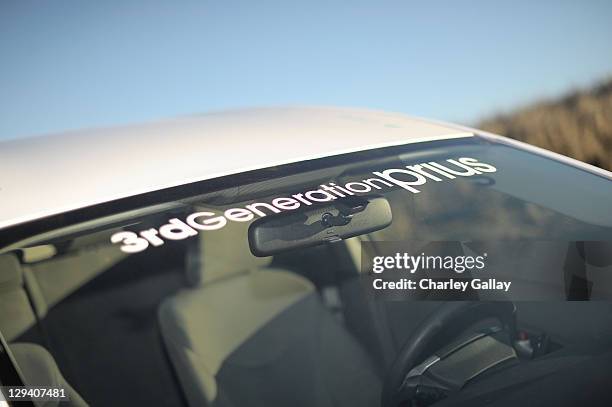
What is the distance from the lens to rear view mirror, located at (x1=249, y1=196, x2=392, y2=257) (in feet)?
5.27

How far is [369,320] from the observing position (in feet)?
6.38

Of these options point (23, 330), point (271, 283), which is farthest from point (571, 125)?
point (23, 330)

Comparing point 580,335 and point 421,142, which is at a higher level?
point 421,142

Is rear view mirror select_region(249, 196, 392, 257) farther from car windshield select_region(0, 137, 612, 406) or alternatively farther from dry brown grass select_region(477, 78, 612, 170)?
dry brown grass select_region(477, 78, 612, 170)

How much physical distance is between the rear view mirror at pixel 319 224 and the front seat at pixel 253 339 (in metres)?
0.11

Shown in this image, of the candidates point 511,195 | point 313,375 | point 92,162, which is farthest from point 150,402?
point 511,195

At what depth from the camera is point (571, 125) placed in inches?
419

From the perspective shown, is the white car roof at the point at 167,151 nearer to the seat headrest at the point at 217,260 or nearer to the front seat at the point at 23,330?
the front seat at the point at 23,330

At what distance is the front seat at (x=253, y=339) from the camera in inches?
66.2

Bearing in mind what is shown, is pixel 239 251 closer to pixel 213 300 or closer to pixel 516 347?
pixel 213 300

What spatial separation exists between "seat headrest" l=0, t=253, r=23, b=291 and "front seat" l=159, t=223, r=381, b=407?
1.42 feet

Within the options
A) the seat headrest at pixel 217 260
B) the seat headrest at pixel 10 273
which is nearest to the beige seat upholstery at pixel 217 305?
the seat headrest at pixel 217 260

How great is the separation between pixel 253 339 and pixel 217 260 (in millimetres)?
295

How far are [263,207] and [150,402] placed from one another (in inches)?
21.7
